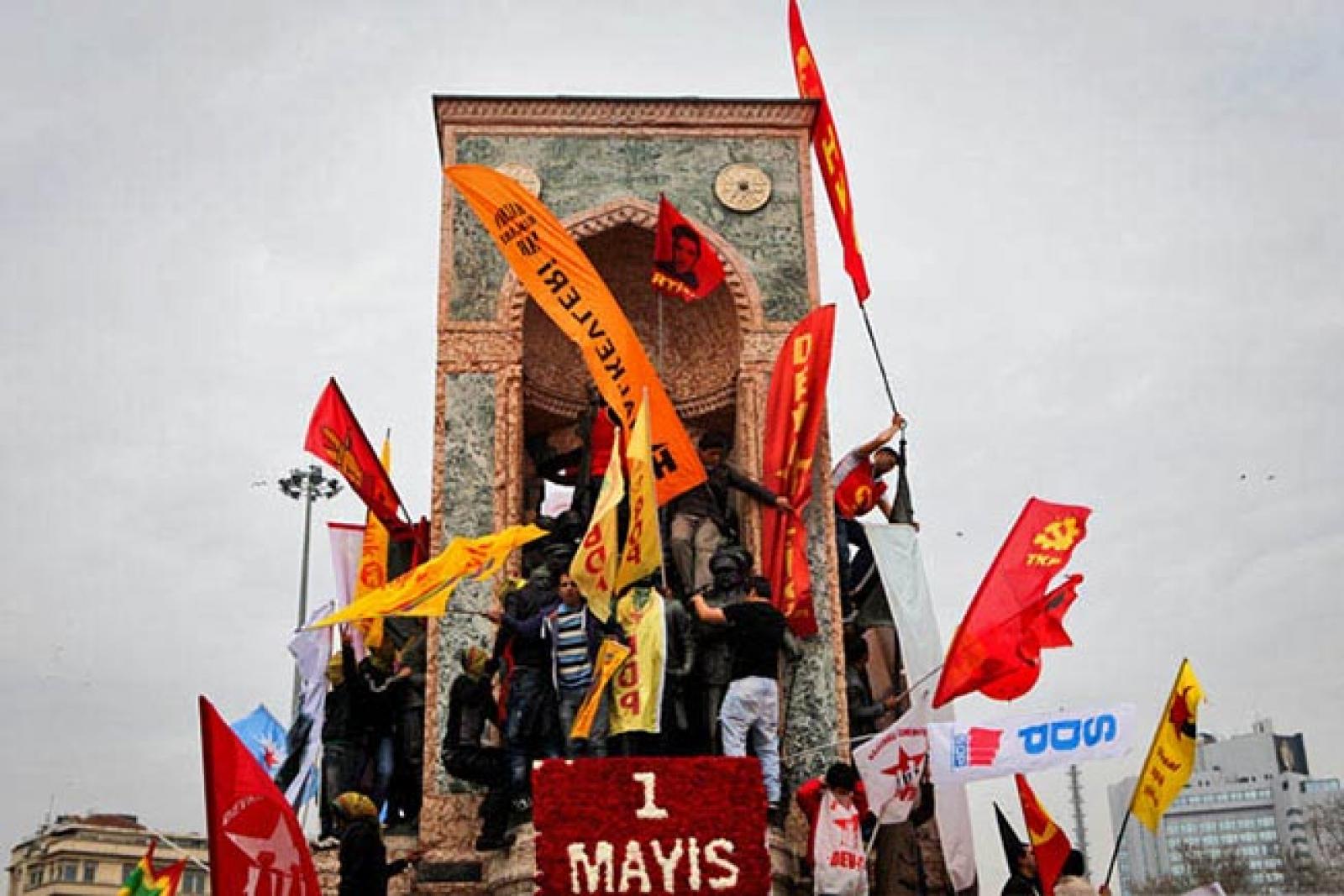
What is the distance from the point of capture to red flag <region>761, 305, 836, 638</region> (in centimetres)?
1373

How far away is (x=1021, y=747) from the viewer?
36.6ft

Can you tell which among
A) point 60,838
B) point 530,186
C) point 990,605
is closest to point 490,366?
point 530,186

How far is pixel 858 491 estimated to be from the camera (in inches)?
587

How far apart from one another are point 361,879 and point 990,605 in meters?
5.23

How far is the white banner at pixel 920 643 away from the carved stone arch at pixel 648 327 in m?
2.38

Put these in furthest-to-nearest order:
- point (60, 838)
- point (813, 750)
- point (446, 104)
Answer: point (60, 838), point (446, 104), point (813, 750)

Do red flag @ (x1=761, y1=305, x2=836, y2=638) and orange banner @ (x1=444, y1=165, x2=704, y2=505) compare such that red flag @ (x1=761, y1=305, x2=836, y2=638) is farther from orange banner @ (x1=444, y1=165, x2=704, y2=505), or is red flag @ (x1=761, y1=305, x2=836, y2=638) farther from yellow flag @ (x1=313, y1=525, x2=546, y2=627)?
yellow flag @ (x1=313, y1=525, x2=546, y2=627)

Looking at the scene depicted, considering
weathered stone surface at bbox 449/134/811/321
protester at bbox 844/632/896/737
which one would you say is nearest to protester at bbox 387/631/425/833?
protester at bbox 844/632/896/737

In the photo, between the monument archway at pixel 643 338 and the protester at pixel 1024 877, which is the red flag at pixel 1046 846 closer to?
the protester at pixel 1024 877

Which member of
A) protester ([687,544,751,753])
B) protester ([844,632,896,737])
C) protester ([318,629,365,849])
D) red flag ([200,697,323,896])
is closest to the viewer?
red flag ([200,697,323,896])

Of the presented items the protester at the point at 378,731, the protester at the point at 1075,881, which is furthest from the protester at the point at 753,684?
the protester at the point at 378,731

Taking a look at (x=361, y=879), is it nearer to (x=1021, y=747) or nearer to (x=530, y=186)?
(x=1021, y=747)

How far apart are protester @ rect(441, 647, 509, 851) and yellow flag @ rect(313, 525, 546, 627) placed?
0.59 metres

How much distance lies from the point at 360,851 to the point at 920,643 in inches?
235
